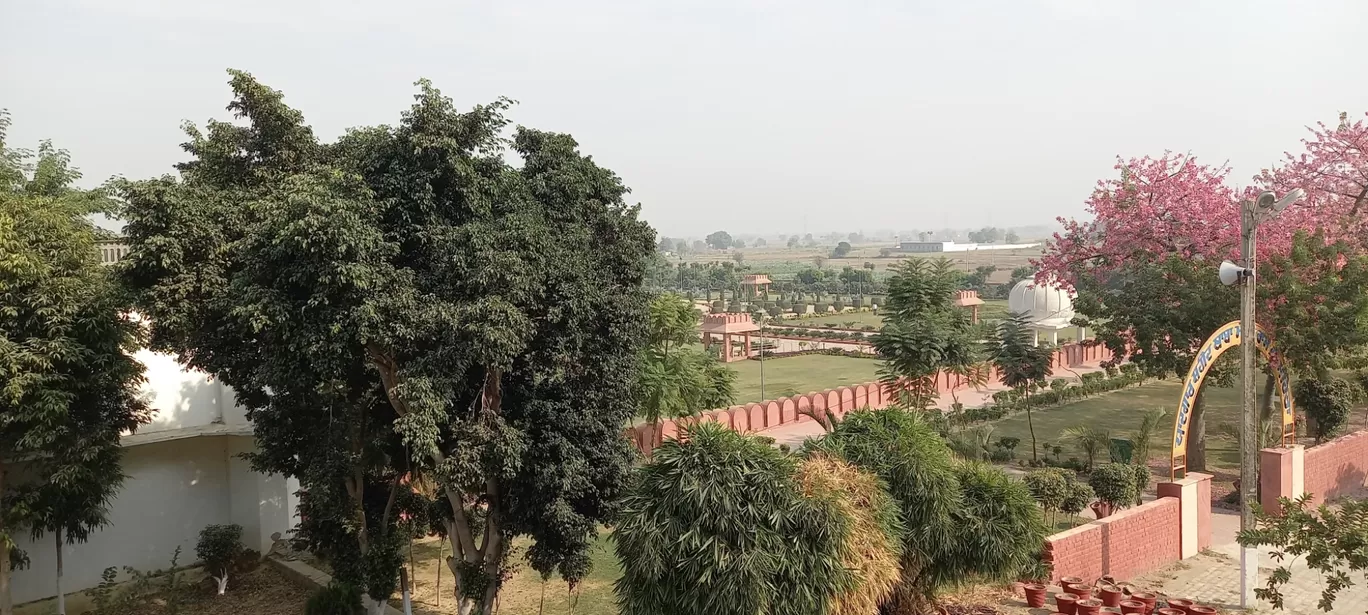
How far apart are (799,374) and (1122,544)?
2567cm

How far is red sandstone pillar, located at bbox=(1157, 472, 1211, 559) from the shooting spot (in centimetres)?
1338

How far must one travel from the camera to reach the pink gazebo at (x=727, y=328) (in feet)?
139

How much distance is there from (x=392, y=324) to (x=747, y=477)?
11.7 ft

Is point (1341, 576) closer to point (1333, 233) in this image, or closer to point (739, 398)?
point (1333, 233)

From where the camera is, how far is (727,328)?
42.2 metres

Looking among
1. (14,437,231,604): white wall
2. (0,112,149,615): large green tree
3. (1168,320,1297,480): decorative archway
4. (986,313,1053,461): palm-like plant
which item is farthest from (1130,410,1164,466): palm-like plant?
(0,112,149,615): large green tree

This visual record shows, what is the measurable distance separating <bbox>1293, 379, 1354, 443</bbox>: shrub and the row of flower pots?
425 inches

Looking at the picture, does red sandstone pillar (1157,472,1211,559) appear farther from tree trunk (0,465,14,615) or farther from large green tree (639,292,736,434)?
tree trunk (0,465,14,615)

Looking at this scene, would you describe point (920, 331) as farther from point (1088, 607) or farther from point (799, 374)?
point (799, 374)

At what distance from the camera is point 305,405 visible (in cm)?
1016

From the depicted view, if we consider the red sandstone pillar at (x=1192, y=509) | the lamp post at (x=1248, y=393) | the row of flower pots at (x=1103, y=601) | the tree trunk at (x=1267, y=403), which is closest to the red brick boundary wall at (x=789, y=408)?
the tree trunk at (x=1267, y=403)

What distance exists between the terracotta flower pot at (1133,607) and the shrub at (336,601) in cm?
933

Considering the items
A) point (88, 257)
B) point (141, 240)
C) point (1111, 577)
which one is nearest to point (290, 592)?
point (88, 257)

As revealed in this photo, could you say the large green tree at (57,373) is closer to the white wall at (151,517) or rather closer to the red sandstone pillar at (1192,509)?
the white wall at (151,517)
